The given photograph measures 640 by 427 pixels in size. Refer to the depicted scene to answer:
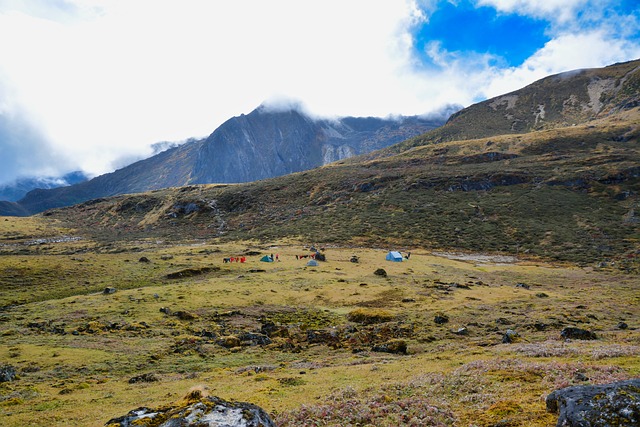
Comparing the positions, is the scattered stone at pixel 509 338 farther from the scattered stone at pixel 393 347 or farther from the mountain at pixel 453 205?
the mountain at pixel 453 205

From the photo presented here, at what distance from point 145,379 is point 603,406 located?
65.3ft

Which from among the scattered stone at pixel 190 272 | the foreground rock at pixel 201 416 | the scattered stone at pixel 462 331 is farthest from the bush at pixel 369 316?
the scattered stone at pixel 190 272

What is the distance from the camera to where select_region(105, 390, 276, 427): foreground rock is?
821cm

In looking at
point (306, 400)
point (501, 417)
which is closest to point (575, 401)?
point (501, 417)

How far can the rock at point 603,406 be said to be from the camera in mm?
7516

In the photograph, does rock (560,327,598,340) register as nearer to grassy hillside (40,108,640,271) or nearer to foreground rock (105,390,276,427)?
foreground rock (105,390,276,427)

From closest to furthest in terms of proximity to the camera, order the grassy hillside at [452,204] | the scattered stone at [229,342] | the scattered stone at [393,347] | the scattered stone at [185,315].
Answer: the scattered stone at [393,347], the scattered stone at [229,342], the scattered stone at [185,315], the grassy hillside at [452,204]

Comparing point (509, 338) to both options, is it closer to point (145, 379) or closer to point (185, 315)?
point (145, 379)

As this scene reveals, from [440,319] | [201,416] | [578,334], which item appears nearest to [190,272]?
[440,319]

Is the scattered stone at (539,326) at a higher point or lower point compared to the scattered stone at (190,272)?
lower

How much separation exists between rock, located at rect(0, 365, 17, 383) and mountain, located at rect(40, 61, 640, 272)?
77.9 m

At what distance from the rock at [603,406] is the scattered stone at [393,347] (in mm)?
15136

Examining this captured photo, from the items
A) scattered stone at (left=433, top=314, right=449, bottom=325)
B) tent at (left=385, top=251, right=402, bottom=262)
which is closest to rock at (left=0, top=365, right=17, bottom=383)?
scattered stone at (left=433, top=314, right=449, bottom=325)

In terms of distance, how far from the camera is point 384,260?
70062 mm
